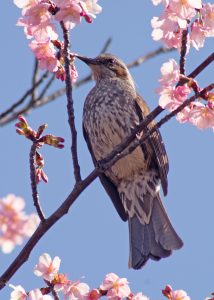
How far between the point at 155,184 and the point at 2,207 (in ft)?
7.37

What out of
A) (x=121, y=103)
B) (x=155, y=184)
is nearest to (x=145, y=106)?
(x=121, y=103)

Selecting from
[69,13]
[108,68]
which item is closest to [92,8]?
[69,13]

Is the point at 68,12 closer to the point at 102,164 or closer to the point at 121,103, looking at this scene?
the point at 102,164

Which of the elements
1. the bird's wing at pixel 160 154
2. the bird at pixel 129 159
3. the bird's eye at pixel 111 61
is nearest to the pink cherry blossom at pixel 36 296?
the bird at pixel 129 159

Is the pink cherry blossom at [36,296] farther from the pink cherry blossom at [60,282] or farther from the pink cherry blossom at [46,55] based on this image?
the pink cherry blossom at [46,55]

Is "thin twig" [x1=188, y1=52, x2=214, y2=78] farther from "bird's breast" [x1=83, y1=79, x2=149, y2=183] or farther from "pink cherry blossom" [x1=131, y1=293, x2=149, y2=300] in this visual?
"bird's breast" [x1=83, y1=79, x2=149, y2=183]

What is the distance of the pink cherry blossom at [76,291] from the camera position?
8.69ft

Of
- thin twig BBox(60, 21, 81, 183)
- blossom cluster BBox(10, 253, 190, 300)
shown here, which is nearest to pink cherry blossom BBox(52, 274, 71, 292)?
blossom cluster BBox(10, 253, 190, 300)

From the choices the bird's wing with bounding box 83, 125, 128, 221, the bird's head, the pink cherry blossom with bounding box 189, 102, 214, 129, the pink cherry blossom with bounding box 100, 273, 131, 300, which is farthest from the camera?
the bird's head

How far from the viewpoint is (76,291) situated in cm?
266

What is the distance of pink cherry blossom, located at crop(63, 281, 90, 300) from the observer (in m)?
2.65

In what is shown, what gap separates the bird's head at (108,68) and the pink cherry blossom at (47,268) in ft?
9.21

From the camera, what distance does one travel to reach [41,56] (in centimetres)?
277

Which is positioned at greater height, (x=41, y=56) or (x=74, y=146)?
(x=41, y=56)
